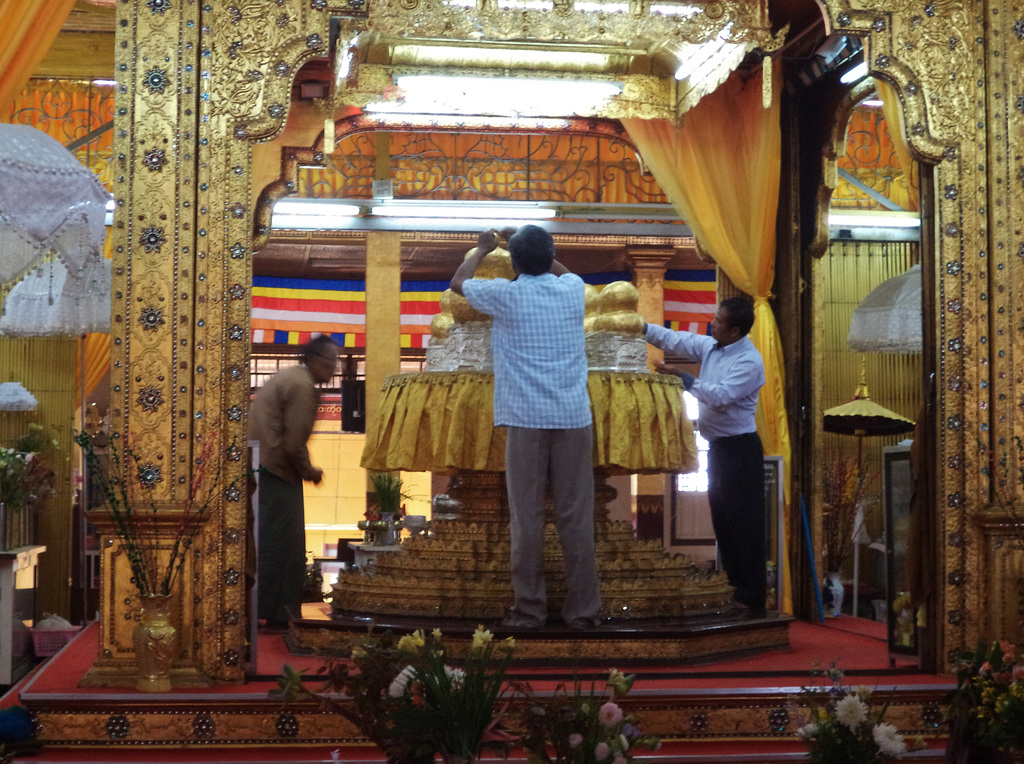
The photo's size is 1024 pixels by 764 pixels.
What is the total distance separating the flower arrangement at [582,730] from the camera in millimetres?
2791

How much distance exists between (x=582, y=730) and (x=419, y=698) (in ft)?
1.27

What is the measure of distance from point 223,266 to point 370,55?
7.24 ft

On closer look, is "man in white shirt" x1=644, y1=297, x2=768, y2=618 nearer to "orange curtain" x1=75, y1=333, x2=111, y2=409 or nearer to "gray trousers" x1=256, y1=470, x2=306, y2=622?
"gray trousers" x1=256, y1=470, x2=306, y2=622

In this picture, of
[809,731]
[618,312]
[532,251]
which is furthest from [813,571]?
[809,731]

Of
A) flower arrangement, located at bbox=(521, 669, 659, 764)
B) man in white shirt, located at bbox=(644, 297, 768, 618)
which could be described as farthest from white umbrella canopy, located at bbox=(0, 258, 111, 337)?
flower arrangement, located at bbox=(521, 669, 659, 764)

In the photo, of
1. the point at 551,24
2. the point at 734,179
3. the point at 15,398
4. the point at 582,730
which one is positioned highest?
the point at 551,24

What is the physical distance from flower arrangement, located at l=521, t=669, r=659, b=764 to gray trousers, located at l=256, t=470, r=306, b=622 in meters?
3.46

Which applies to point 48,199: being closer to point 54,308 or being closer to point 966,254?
point 966,254

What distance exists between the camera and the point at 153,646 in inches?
175

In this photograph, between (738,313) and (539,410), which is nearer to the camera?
(539,410)

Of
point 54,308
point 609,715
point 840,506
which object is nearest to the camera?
point 609,715

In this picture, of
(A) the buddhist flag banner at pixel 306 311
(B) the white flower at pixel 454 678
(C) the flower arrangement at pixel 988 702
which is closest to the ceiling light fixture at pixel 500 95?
(C) the flower arrangement at pixel 988 702

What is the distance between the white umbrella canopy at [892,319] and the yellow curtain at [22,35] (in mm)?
5973

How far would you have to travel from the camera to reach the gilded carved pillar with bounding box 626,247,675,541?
41.5 ft
